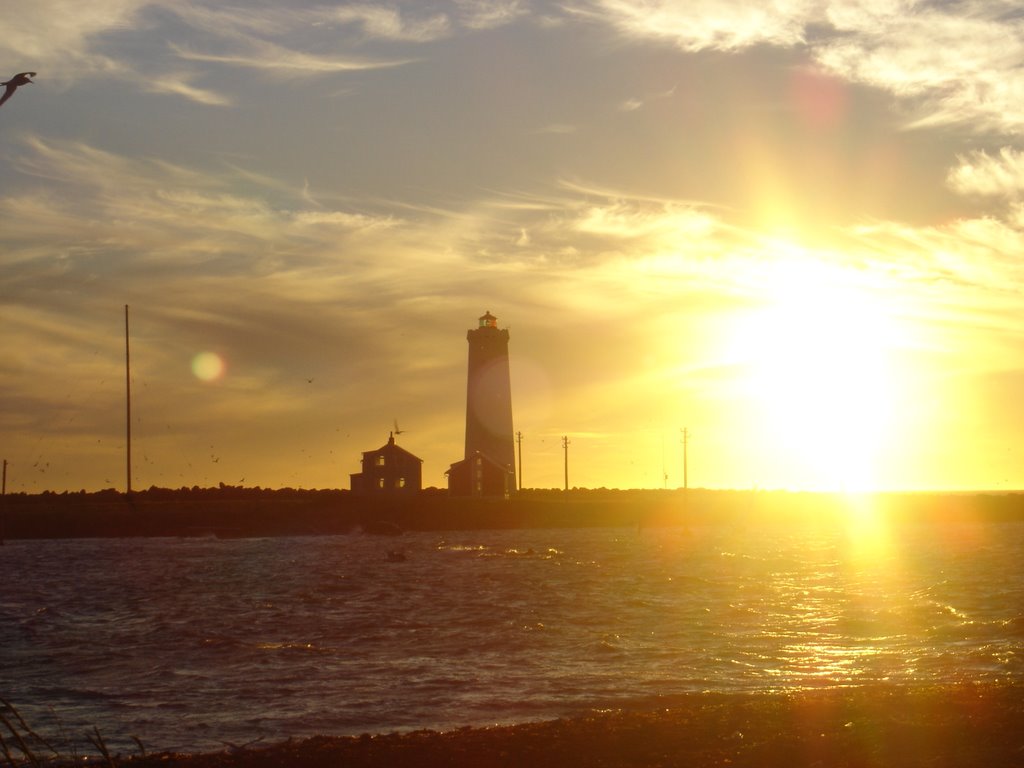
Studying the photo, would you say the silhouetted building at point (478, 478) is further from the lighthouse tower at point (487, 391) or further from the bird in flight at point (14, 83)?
the bird in flight at point (14, 83)

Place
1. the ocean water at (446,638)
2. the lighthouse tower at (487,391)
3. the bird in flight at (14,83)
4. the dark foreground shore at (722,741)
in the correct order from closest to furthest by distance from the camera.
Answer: the bird in flight at (14,83)
the dark foreground shore at (722,741)
the ocean water at (446,638)
the lighthouse tower at (487,391)

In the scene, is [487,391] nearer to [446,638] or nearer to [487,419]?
[487,419]

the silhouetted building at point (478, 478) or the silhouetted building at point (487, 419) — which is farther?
the silhouetted building at point (478, 478)

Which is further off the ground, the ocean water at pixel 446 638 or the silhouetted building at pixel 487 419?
the silhouetted building at pixel 487 419

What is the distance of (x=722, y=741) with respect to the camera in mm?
14578

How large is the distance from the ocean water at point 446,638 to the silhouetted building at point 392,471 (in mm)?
Answer: 36607

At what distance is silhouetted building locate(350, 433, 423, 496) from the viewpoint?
10206 centimetres

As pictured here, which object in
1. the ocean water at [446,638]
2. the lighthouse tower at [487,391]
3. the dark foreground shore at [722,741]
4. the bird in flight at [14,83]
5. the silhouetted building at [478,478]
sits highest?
the lighthouse tower at [487,391]

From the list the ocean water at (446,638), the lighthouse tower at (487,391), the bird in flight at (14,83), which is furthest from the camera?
the lighthouse tower at (487,391)

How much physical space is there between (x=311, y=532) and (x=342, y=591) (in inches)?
2179

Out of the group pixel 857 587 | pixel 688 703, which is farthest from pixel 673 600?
pixel 688 703

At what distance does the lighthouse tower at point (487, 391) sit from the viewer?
101875 mm

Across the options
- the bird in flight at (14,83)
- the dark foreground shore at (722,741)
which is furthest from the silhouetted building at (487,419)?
the bird in flight at (14,83)

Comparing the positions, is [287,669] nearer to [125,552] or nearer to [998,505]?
[125,552]
